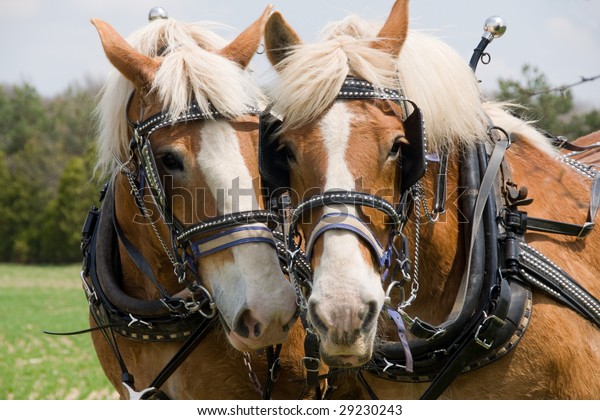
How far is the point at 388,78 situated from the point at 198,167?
859 mm

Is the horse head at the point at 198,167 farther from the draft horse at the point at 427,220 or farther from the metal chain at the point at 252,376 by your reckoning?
the metal chain at the point at 252,376

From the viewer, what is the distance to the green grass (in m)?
7.91

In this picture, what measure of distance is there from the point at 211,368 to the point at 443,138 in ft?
5.23

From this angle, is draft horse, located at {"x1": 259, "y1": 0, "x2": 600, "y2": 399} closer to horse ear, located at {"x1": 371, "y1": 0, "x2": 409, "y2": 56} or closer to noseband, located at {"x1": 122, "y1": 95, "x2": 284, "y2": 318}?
horse ear, located at {"x1": 371, "y1": 0, "x2": 409, "y2": 56}

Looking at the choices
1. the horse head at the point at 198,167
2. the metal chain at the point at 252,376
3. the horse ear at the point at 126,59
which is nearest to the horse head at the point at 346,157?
the horse head at the point at 198,167

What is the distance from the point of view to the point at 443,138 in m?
2.76

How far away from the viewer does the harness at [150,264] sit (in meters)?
2.85

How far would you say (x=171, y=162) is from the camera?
294 cm

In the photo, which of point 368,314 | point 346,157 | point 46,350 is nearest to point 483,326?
point 368,314

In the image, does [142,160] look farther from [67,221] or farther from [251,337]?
[67,221]

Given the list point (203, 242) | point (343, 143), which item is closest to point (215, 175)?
point (203, 242)

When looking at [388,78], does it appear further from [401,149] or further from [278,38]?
[278,38]

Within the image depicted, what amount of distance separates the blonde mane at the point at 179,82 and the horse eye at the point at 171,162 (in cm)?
18

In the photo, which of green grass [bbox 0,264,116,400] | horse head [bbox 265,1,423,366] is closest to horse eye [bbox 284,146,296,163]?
horse head [bbox 265,1,423,366]
